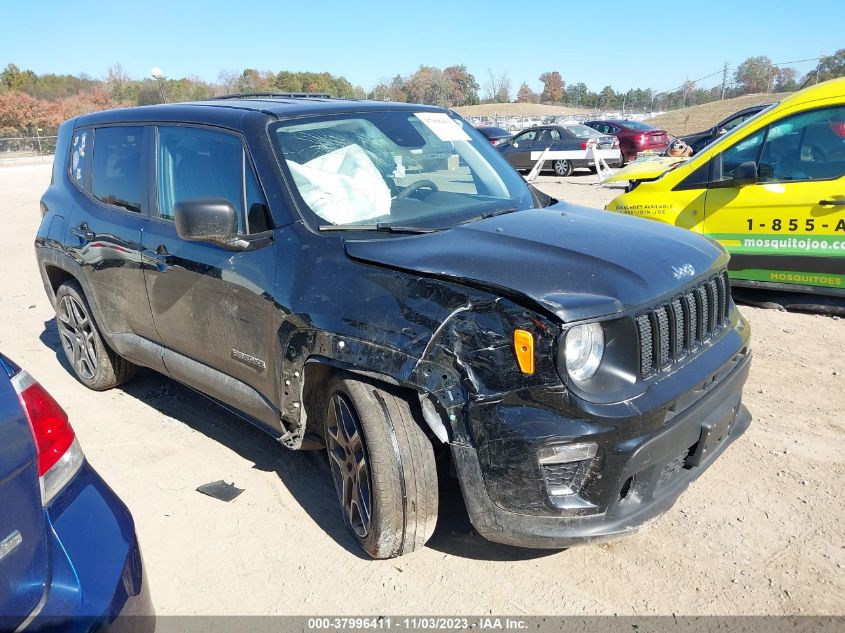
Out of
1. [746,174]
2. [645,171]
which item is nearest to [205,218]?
[746,174]

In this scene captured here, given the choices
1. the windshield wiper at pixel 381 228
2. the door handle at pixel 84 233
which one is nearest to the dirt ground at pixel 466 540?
the door handle at pixel 84 233

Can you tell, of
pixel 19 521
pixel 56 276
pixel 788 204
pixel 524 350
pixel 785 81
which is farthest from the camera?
pixel 785 81

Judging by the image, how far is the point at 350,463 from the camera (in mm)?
2928

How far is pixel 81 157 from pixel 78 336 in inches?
52.0

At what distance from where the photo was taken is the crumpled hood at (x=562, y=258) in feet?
7.87

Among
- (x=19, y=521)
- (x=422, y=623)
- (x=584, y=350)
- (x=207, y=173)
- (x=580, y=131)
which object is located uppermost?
(x=580, y=131)

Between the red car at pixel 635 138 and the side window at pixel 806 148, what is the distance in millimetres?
14962

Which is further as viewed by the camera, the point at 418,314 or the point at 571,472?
the point at 418,314

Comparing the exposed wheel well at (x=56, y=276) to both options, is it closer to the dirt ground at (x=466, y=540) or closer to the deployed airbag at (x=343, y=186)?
the dirt ground at (x=466, y=540)

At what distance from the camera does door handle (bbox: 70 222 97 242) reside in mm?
4412

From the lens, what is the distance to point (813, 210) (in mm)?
5539

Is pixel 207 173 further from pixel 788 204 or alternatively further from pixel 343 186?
pixel 788 204

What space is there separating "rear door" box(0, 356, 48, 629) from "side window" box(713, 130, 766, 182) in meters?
5.97

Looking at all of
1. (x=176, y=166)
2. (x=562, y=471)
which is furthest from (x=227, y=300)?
(x=562, y=471)
